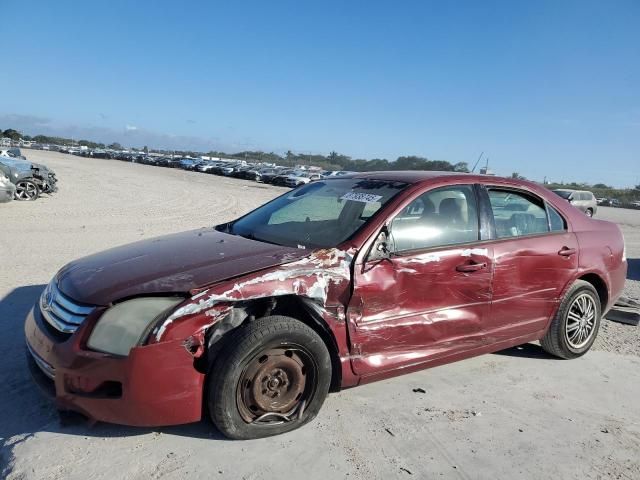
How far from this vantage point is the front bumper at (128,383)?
2.70 meters

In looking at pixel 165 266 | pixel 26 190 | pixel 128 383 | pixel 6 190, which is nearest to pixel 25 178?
pixel 26 190

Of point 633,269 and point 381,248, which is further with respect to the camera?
point 633,269

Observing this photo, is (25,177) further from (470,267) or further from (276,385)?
(470,267)

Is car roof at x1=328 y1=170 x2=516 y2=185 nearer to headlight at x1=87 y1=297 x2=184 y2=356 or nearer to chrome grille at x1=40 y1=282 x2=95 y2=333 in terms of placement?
headlight at x1=87 y1=297 x2=184 y2=356

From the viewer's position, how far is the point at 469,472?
2838mm

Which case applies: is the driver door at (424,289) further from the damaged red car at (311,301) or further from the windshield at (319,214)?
the windshield at (319,214)

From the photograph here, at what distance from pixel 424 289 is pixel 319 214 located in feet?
3.67

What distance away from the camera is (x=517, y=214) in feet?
14.2

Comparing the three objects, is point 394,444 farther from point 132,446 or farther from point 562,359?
point 562,359

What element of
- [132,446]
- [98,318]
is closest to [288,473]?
[132,446]

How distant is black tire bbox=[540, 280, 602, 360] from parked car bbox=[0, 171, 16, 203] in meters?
13.6

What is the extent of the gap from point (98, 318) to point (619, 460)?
3152 mm

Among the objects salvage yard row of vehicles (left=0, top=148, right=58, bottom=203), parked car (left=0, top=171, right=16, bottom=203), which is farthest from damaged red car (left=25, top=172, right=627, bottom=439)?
salvage yard row of vehicles (left=0, top=148, right=58, bottom=203)

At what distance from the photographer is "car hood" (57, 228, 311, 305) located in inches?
114
